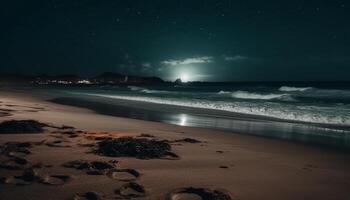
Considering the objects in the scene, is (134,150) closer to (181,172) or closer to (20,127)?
(181,172)

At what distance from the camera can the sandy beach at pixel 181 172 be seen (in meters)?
4.28

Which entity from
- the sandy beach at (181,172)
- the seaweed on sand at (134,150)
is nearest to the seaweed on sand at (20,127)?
the sandy beach at (181,172)

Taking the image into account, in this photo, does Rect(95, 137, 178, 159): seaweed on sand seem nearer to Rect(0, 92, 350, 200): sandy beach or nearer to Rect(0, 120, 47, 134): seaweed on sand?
Rect(0, 92, 350, 200): sandy beach

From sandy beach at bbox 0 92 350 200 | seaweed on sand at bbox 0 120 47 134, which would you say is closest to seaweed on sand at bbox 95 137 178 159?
sandy beach at bbox 0 92 350 200

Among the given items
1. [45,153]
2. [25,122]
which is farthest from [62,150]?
[25,122]

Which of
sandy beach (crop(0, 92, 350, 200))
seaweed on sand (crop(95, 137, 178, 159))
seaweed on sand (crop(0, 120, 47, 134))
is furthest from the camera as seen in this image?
seaweed on sand (crop(0, 120, 47, 134))

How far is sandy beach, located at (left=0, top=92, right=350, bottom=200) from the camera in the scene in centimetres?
428

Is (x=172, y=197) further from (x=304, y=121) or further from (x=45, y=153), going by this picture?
(x=304, y=121)

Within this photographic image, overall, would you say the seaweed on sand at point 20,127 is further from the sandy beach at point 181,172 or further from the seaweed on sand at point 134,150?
the seaweed on sand at point 134,150

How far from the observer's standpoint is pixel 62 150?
6.43m

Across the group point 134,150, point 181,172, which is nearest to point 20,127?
point 134,150

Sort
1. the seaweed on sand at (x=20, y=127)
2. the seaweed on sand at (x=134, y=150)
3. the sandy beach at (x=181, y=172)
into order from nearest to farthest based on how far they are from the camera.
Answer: the sandy beach at (x=181, y=172) → the seaweed on sand at (x=134, y=150) → the seaweed on sand at (x=20, y=127)

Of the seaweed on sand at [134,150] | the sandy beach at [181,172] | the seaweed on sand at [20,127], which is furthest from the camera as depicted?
the seaweed on sand at [20,127]

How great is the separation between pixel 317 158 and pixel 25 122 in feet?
20.7
